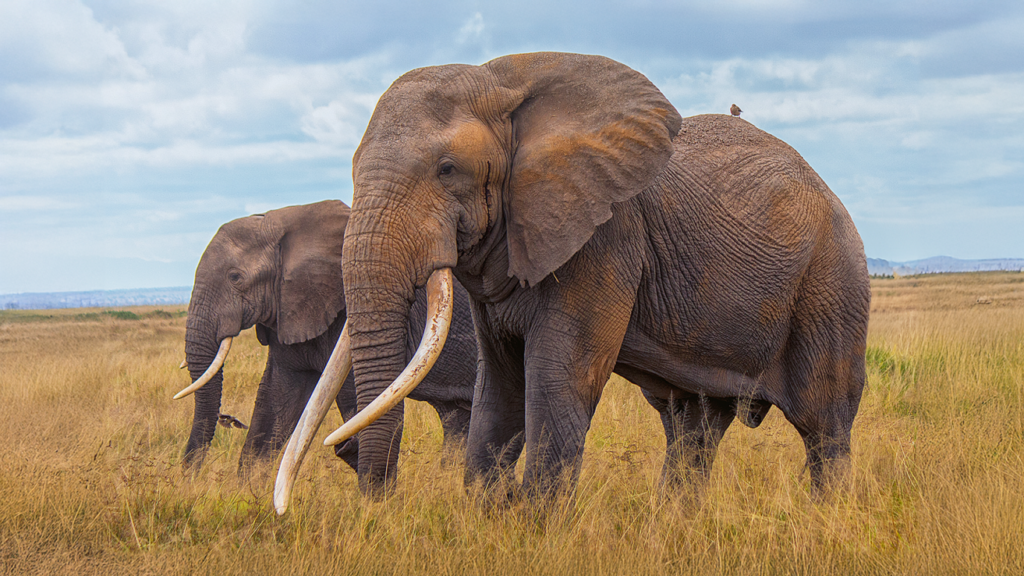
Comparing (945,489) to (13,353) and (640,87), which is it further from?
(13,353)

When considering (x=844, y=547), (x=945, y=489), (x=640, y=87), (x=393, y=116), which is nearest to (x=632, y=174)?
(x=640, y=87)

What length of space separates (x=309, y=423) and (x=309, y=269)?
11.9 ft

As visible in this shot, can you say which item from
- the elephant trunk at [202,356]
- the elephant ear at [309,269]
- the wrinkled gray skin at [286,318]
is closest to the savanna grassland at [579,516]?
the elephant trunk at [202,356]

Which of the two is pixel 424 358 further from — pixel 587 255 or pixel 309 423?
pixel 587 255

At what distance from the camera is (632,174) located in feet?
14.5

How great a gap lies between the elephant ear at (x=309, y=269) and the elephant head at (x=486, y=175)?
3.27 meters

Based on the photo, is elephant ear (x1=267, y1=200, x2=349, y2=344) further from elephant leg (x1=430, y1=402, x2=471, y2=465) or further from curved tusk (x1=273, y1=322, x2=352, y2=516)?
curved tusk (x1=273, y1=322, x2=352, y2=516)

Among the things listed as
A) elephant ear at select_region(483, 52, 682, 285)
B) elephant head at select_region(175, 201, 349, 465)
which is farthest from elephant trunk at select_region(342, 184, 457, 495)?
elephant head at select_region(175, 201, 349, 465)

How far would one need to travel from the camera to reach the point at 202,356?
7727 millimetres

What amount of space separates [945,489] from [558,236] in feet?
10.2

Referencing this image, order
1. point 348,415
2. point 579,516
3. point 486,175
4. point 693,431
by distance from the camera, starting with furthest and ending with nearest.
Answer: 1. point 348,415
2. point 693,431
3. point 579,516
4. point 486,175

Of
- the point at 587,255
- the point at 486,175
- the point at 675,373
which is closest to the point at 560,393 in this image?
the point at 587,255

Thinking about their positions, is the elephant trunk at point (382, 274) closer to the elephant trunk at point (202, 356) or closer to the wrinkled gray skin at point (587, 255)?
the wrinkled gray skin at point (587, 255)

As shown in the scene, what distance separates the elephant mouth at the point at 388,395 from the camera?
156 inches
